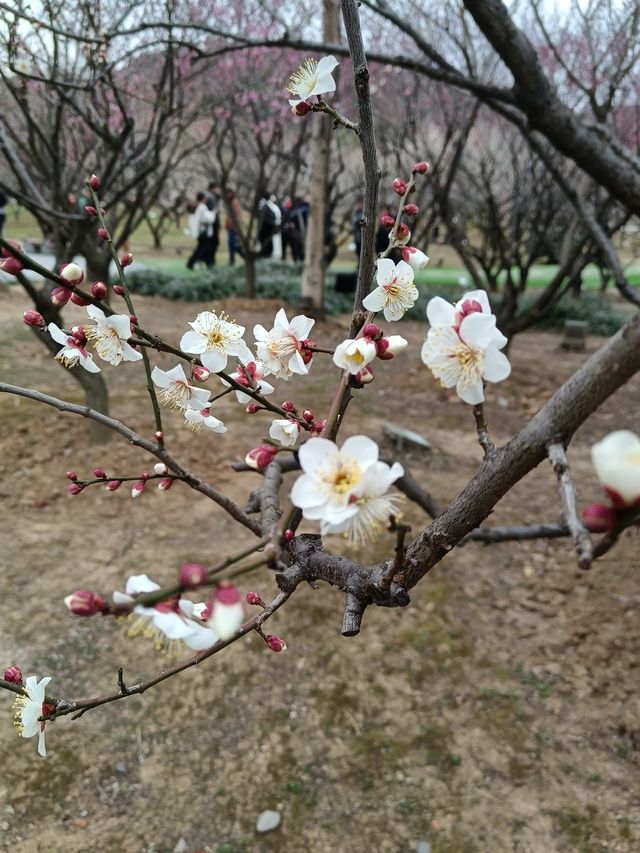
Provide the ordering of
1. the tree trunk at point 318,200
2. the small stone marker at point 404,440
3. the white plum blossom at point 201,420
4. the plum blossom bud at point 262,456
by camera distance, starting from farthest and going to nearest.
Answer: the tree trunk at point 318,200 < the small stone marker at point 404,440 < the white plum blossom at point 201,420 < the plum blossom bud at point 262,456

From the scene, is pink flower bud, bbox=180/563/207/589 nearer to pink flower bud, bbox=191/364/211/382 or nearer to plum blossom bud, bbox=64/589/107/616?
plum blossom bud, bbox=64/589/107/616

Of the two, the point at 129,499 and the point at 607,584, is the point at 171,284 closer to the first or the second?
the point at 129,499

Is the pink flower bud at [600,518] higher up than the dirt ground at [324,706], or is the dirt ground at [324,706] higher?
the pink flower bud at [600,518]

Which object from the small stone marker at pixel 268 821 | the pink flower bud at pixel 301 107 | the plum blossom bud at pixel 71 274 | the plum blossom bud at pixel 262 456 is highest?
the pink flower bud at pixel 301 107

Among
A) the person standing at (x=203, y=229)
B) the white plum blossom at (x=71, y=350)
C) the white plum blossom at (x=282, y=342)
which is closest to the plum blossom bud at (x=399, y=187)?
the white plum blossom at (x=282, y=342)

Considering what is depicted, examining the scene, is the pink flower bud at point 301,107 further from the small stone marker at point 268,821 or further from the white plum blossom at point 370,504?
→ the small stone marker at point 268,821

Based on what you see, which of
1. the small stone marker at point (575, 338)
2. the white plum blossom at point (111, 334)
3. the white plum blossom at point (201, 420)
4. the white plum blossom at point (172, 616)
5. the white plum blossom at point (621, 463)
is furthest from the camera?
the small stone marker at point (575, 338)

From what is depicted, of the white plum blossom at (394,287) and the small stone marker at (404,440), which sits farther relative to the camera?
the small stone marker at (404,440)

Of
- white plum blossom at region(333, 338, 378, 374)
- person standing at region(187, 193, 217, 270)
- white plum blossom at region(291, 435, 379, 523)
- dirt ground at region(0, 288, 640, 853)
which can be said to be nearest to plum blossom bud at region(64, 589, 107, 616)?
white plum blossom at region(291, 435, 379, 523)

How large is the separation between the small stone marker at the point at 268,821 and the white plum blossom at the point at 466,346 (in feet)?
5.64

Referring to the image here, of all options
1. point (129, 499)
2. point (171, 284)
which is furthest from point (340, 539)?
point (171, 284)

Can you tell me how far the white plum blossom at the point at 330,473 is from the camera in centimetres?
69

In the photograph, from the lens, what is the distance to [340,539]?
348cm

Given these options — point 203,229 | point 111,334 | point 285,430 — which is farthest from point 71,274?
point 203,229
